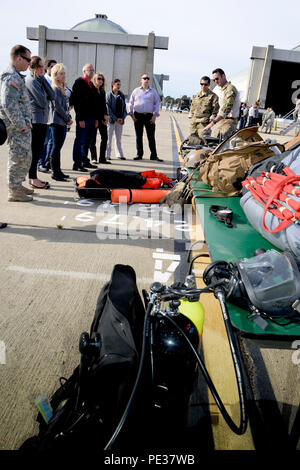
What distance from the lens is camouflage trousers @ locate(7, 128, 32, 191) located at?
4.50 meters

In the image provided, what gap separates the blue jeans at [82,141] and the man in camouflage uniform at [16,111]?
2284 mm

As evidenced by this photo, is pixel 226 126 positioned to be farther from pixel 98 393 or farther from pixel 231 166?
pixel 98 393

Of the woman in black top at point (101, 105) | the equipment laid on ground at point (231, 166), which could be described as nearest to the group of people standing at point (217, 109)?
the woman in black top at point (101, 105)

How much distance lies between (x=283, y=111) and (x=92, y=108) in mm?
57619

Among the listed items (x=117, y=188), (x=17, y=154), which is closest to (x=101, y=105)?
(x=117, y=188)

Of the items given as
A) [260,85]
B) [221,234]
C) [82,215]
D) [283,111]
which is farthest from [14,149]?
[283,111]

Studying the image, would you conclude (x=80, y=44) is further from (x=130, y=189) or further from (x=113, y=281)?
(x=113, y=281)

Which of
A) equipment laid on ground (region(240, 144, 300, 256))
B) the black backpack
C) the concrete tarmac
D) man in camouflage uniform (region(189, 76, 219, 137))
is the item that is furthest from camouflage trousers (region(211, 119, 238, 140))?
the black backpack

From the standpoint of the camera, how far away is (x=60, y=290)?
2.91 meters

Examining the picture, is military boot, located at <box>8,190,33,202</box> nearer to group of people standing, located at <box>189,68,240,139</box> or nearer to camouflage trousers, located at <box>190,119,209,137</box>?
group of people standing, located at <box>189,68,240,139</box>

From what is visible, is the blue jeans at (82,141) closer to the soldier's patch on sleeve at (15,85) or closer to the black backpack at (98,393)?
the soldier's patch on sleeve at (15,85)

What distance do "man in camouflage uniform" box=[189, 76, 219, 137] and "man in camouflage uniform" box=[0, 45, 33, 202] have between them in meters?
4.56

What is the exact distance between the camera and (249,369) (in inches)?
85.3

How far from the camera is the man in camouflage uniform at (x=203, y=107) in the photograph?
25.5 feet
